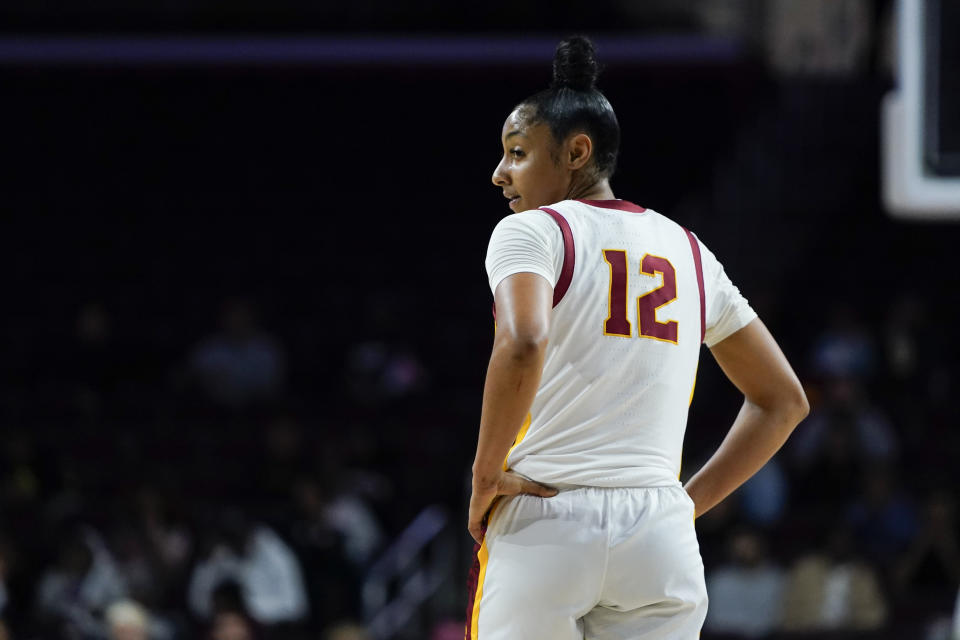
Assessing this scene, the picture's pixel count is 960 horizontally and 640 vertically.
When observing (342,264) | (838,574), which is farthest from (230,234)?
(838,574)

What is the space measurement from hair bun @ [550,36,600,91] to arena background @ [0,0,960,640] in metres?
5.72

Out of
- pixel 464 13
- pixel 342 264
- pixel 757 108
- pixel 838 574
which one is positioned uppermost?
pixel 464 13

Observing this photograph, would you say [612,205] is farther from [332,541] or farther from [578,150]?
[332,541]

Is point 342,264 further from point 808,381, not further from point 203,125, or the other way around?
point 808,381

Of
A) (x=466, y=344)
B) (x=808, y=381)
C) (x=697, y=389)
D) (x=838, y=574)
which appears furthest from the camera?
(x=466, y=344)

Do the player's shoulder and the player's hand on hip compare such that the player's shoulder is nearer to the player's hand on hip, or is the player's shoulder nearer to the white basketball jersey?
the white basketball jersey

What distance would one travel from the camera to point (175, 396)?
40.8 feet

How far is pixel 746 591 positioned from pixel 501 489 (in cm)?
696

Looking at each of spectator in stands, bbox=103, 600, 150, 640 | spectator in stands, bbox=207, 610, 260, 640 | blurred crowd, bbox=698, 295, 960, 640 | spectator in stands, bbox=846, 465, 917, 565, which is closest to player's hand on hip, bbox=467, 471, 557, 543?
→ spectator in stands, bbox=207, 610, 260, 640

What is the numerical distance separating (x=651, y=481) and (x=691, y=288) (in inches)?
17.3

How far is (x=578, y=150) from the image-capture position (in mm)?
3191

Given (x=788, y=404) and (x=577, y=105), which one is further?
(x=788, y=404)

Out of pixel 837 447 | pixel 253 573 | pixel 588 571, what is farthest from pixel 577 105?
pixel 837 447

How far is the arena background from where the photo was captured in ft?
32.1
